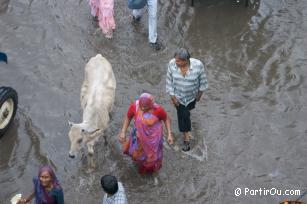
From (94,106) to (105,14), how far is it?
10.4ft

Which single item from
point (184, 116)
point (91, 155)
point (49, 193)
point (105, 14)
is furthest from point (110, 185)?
point (105, 14)

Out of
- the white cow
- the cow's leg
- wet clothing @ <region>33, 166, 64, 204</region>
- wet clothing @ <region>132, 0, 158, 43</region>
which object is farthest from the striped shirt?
wet clothing @ <region>132, 0, 158, 43</region>

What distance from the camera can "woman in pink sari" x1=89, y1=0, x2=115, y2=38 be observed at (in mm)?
9727

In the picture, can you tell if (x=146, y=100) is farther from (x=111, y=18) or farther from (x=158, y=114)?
(x=111, y=18)

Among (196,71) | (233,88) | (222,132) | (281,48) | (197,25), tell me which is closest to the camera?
(196,71)

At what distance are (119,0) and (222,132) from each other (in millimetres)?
4533

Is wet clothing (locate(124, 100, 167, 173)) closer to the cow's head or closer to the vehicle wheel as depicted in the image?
the cow's head

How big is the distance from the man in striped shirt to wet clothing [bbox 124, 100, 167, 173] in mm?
568

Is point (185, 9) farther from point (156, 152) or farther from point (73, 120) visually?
point (156, 152)

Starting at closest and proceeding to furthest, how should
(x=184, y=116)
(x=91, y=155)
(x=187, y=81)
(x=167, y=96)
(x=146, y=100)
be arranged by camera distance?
(x=146, y=100)
(x=187, y=81)
(x=91, y=155)
(x=184, y=116)
(x=167, y=96)

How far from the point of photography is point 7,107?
7766mm

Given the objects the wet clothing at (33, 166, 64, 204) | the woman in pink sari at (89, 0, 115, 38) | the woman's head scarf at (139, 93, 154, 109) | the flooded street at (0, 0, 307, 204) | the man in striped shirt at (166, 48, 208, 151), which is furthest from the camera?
the woman in pink sari at (89, 0, 115, 38)

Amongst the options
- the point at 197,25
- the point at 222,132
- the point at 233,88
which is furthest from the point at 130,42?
the point at 222,132

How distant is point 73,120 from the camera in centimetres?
820
